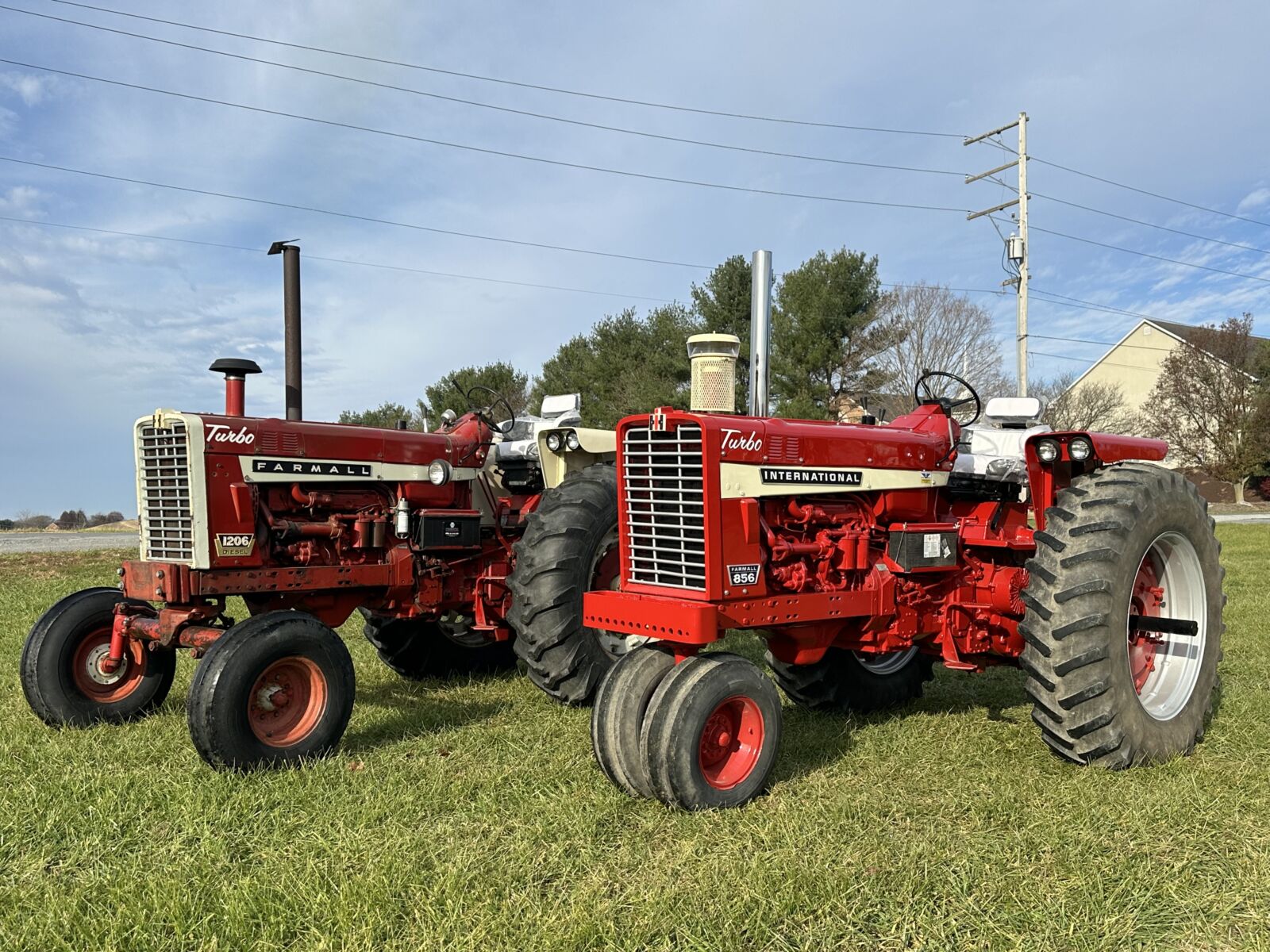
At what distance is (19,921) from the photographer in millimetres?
2920

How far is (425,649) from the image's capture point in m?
6.86

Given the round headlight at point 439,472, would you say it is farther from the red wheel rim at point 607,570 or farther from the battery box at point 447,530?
the red wheel rim at point 607,570

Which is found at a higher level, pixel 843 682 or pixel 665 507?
pixel 665 507

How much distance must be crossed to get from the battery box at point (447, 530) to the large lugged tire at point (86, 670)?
1.59 meters

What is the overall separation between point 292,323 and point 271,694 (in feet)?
23.5

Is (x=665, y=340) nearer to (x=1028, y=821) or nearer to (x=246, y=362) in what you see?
(x=246, y=362)

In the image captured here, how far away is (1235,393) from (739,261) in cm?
1803

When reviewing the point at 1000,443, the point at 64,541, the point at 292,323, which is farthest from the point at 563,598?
the point at 64,541

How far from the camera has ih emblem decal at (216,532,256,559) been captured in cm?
521

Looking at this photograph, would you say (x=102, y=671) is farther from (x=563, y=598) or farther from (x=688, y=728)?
(x=688, y=728)

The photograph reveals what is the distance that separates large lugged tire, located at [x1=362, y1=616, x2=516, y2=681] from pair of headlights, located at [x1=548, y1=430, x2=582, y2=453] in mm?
1501

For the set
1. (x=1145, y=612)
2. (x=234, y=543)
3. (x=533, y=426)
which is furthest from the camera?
(x=533, y=426)

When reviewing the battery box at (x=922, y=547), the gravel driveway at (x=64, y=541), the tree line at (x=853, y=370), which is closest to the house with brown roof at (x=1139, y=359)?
the tree line at (x=853, y=370)

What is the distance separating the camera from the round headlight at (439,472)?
6.11m
